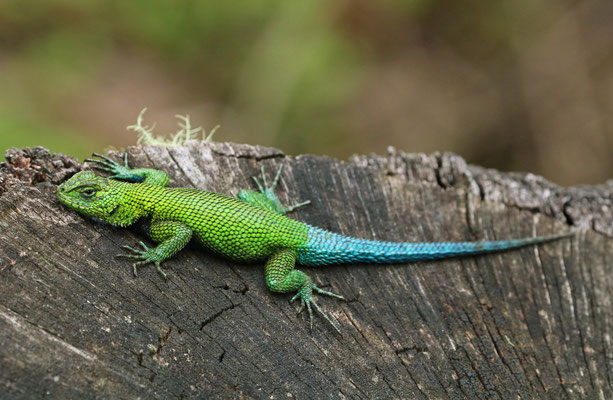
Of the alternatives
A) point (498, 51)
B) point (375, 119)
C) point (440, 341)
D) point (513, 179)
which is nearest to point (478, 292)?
point (440, 341)

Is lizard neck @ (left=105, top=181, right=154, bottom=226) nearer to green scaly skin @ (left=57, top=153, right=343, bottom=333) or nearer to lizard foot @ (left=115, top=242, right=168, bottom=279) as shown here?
green scaly skin @ (left=57, top=153, right=343, bottom=333)

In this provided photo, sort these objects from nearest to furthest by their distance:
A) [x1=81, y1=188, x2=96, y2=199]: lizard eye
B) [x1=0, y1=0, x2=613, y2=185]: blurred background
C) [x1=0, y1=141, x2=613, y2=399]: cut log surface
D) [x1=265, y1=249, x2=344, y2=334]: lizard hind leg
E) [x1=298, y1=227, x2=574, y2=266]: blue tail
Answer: [x1=0, y1=141, x2=613, y2=399]: cut log surface, [x1=81, y1=188, x2=96, y2=199]: lizard eye, [x1=265, y1=249, x2=344, y2=334]: lizard hind leg, [x1=298, y1=227, x2=574, y2=266]: blue tail, [x1=0, y1=0, x2=613, y2=185]: blurred background

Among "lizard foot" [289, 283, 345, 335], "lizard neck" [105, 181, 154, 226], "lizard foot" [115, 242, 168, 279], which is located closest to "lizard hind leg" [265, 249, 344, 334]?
"lizard foot" [289, 283, 345, 335]

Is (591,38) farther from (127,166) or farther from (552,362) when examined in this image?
(127,166)

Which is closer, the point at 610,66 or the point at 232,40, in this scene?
the point at 232,40

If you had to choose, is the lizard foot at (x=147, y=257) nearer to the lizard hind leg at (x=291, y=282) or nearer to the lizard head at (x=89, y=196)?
the lizard head at (x=89, y=196)

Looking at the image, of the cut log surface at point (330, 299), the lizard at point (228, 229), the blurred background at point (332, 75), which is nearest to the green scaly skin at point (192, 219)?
the lizard at point (228, 229)

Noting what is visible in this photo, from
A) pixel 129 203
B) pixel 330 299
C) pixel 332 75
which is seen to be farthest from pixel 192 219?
pixel 332 75
